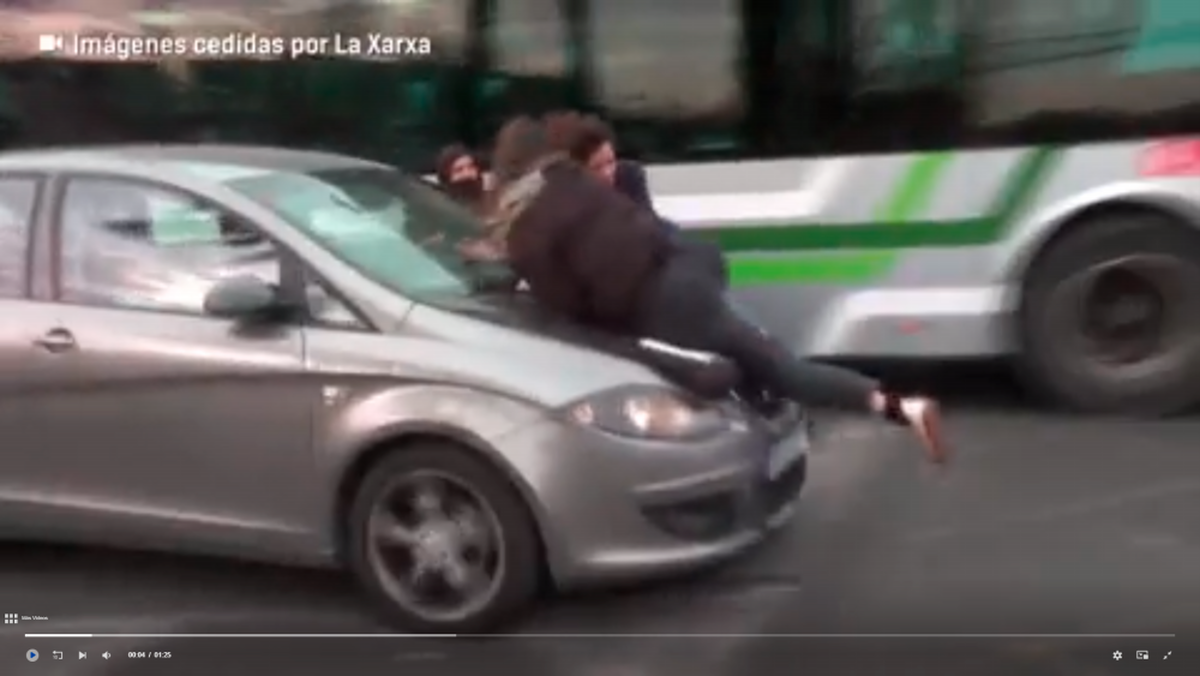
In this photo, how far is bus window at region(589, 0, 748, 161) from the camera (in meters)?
9.20

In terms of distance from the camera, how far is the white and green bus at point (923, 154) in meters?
8.77

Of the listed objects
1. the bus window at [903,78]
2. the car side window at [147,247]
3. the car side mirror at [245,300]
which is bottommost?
the car side mirror at [245,300]

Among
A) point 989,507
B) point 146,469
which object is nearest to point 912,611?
point 989,507

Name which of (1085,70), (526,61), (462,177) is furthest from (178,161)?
(1085,70)

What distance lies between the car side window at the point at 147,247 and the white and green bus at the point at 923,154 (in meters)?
3.35

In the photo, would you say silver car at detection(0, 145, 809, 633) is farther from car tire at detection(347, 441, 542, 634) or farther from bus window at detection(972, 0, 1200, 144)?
bus window at detection(972, 0, 1200, 144)

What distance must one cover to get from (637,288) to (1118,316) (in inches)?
132

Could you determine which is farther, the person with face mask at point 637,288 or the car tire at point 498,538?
the person with face mask at point 637,288

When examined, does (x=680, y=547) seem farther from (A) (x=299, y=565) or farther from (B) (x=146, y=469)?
(B) (x=146, y=469)

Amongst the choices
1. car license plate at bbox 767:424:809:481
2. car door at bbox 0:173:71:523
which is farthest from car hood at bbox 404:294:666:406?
car door at bbox 0:173:71:523

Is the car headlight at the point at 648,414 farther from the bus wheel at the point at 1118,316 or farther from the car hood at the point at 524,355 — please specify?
the bus wheel at the point at 1118,316

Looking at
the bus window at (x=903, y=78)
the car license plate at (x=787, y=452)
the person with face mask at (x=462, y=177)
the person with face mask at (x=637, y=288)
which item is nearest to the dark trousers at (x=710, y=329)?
the person with face mask at (x=637, y=288)

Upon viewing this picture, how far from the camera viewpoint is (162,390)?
6152 mm

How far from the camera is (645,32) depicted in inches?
364
